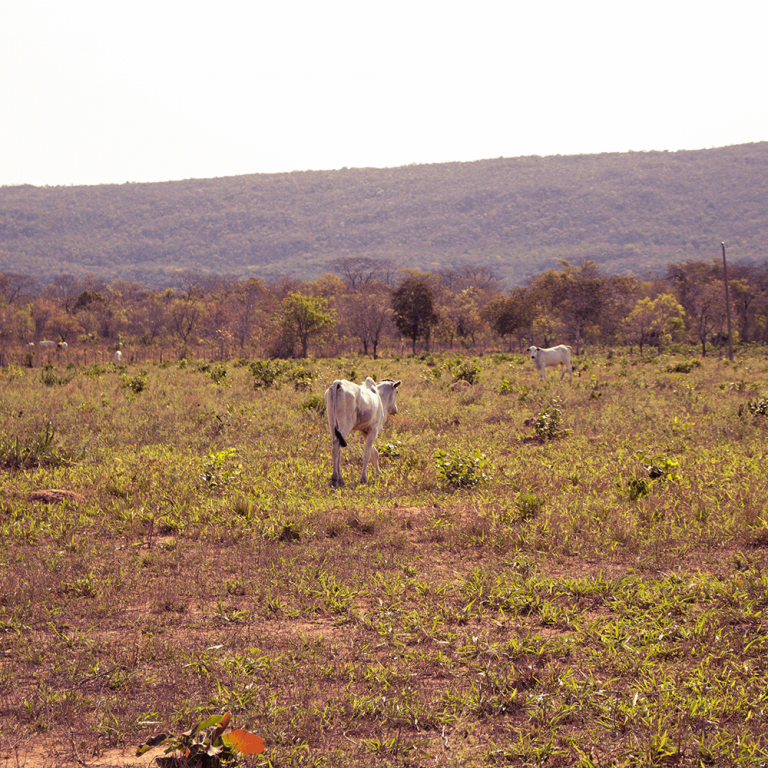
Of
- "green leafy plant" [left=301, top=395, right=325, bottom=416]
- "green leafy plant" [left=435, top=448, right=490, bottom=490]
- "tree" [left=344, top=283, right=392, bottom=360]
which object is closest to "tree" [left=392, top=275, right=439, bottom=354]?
"tree" [left=344, top=283, right=392, bottom=360]

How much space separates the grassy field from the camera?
140 inches

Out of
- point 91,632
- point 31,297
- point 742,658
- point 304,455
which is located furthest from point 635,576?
point 31,297

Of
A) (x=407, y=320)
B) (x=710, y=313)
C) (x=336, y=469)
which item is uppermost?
(x=407, y=320)

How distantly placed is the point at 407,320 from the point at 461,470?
3988cm

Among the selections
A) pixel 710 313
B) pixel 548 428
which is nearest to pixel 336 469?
pixel 548 428

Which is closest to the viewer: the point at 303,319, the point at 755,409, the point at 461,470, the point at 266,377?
the point at 461,470

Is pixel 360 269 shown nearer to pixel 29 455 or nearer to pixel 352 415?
pixel 29 455

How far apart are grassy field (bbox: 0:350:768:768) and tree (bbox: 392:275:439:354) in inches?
1435

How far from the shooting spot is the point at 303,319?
139 feet

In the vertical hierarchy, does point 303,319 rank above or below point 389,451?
above

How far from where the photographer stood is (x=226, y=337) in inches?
1646

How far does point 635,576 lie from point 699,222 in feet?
629

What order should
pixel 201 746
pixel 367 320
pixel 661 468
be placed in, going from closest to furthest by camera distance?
pixel 201 746 → pixel 661 468 → pixel 367 320

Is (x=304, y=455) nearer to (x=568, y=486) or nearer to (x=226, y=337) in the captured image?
(x=568, y=486)
